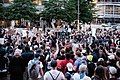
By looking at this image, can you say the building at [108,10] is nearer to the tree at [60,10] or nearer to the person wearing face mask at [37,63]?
the tree at [60,10]

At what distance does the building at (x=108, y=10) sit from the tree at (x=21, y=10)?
5457 cm

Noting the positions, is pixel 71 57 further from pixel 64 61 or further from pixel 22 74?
pixel 22 74

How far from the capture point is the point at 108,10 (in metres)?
120

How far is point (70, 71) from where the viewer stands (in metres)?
12.7

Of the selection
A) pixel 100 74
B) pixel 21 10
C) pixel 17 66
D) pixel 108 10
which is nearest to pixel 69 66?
pixel 17 66

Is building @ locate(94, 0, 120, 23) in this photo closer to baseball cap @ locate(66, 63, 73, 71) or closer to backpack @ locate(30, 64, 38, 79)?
backpack @ locate(30, 64, 38, 79)

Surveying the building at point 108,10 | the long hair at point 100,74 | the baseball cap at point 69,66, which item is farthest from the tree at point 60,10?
the long hair at point 100,74

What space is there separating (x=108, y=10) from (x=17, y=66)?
108 meters

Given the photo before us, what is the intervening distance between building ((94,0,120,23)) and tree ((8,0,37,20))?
2148 inches

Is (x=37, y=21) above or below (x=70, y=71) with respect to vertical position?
below

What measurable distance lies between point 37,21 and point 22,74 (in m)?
56.6

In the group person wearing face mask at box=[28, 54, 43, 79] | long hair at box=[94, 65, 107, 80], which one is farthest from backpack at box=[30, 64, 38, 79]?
long hair at box=[94, 65, 107, 80]

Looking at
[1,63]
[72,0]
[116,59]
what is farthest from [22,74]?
[72,0]

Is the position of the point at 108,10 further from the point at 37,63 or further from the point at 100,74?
the point at 100,74
